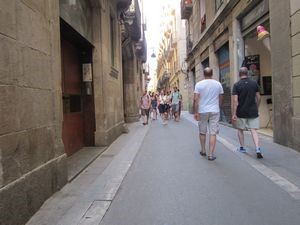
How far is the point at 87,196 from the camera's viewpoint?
219 inches

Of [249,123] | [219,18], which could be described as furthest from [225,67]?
[249,123]

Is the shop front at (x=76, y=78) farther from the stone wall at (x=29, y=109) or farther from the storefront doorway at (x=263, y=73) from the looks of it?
the storefront doorway at (x=263, y=73)

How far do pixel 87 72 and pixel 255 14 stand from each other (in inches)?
216

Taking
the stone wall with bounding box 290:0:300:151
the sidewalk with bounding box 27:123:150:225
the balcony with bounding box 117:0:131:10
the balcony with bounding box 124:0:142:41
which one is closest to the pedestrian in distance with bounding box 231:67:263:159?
the stone wall with bounding box 290:0:300:151

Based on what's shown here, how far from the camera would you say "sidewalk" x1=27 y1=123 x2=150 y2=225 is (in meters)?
4.59

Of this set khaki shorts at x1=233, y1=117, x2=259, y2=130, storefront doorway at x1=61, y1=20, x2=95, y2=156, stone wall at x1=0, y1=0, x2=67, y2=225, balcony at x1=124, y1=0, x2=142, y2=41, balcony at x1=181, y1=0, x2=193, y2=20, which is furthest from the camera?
balcony at x1=181, y1=0, x2=193, y2=20

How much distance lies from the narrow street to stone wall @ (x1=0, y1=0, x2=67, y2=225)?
327mm

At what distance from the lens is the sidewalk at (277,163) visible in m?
5.96

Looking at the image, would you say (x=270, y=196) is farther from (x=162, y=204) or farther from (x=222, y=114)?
(x=222, y=114)

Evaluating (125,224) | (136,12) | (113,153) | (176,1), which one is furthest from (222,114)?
(176,1)

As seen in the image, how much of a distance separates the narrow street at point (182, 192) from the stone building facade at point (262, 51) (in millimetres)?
1190

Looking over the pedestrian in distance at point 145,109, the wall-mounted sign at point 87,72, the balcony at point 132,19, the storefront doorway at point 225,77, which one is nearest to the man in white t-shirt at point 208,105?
the wall-mounted sign at point 87,72

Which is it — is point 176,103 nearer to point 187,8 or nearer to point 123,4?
point 123,4

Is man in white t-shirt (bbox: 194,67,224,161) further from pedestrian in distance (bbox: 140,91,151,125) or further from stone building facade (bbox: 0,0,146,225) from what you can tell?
pedestrian in distance (bbox: 140,91,151,125)
